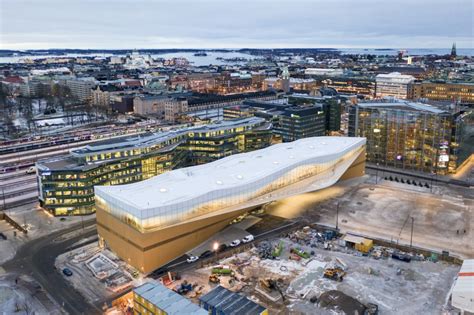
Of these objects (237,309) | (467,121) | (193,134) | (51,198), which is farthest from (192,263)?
(467,121)

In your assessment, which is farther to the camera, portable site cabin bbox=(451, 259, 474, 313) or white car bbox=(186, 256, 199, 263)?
white car bbox=(186, 256, 199, 263)

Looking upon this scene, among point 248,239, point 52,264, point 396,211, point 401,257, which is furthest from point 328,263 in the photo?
point 52,264

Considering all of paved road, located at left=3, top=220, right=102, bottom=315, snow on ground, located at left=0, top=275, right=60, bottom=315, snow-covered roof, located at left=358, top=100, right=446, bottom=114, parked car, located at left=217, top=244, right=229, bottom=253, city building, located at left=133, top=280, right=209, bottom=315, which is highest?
snow-covered roof, located at left=358, top=100, right=446, bottom=114

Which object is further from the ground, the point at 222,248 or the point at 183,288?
the point at 222,248

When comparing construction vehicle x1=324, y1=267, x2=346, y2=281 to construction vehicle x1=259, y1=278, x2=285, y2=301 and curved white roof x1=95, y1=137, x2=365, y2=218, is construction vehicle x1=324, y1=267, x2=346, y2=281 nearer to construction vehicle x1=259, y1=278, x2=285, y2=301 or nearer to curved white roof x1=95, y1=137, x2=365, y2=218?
construction vehicle x1=259, y1=278, x2=285, y2=301

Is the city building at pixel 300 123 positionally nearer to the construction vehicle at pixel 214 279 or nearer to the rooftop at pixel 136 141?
the rooftop at pixel 136 141

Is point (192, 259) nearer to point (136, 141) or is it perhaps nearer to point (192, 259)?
point (192, 259)

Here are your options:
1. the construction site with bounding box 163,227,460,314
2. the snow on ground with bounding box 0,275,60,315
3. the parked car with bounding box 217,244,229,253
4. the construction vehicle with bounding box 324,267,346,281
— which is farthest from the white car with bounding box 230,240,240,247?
the snow on ground with bounding box 0,275,60,315
